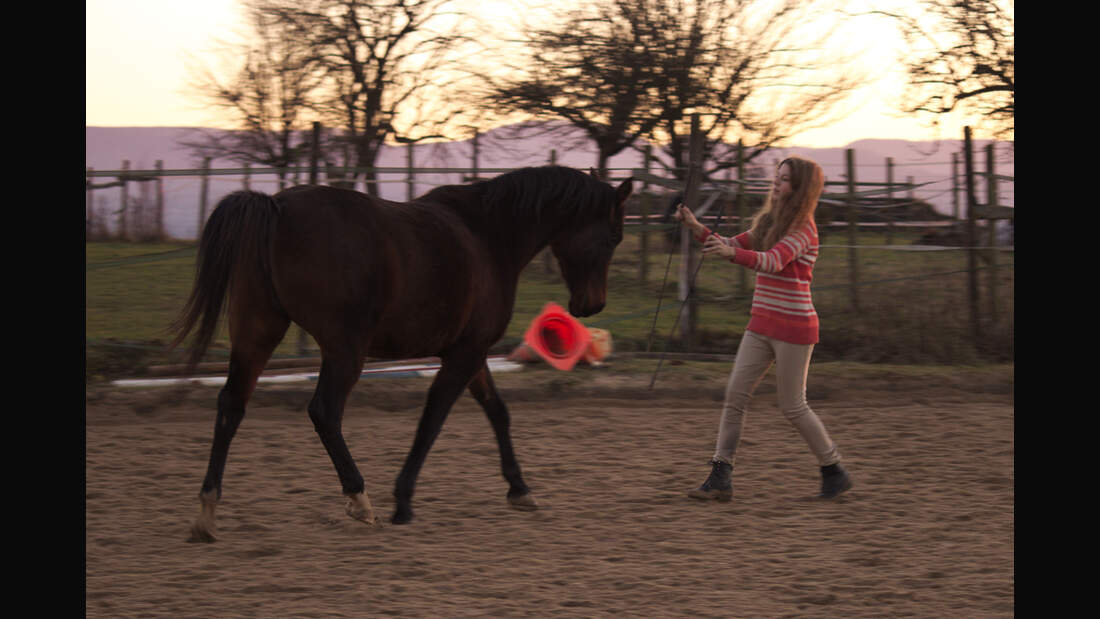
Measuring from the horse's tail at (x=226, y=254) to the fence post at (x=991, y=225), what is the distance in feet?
27.3

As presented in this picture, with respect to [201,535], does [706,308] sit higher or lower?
higher

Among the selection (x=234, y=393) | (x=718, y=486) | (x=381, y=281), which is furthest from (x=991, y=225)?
Result: (x=234, y=393)

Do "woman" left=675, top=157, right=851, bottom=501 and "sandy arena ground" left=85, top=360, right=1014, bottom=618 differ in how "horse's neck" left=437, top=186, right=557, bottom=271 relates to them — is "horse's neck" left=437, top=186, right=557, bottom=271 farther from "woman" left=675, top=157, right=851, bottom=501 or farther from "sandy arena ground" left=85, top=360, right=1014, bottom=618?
"sandy arena ground" left=85, top=360, right=1014, bottom=618

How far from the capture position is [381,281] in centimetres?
432

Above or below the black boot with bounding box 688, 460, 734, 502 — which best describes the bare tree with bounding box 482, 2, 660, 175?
above

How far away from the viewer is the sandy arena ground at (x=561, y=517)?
139 inches

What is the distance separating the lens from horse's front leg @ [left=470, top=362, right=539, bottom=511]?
4.93 meters

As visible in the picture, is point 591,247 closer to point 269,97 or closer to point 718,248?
point 718,248

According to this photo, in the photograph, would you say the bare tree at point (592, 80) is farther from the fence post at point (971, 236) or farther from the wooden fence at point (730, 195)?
the fence post at point (971, 236)

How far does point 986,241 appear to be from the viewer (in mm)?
11039

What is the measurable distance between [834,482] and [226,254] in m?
3.11

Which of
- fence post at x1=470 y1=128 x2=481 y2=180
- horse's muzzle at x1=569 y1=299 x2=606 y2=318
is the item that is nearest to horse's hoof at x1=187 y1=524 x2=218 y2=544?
horse's muzzle at x1=569 y1=299 x2=606 y2=318

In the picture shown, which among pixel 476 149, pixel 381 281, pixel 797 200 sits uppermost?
pixel 476 149

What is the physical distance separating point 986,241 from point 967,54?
206 cm
